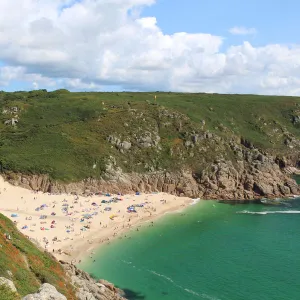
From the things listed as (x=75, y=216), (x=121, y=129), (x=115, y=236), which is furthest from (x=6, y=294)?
(x=121, y=129)

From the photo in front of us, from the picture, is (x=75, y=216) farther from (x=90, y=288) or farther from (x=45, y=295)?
(x=45, y=295)

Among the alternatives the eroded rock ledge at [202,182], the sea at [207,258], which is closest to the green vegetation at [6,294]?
the sea at [207,258]

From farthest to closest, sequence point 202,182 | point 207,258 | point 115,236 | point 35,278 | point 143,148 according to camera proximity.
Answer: point 143,148 < point 202,182 < point 115,236 < point 207,258 < point 35,278

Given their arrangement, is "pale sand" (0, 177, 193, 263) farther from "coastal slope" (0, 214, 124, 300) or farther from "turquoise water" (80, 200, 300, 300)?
"coastal slope" (0, 214, 124, 300)

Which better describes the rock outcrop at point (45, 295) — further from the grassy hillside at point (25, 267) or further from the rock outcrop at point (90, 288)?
the rock outcrop at point (90, 288)

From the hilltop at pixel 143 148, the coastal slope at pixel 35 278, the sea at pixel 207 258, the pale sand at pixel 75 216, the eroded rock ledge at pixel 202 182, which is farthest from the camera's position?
the hilltop at pixel 143 148

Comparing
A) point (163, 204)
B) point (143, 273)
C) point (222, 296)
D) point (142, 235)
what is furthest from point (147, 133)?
point (222, 296)

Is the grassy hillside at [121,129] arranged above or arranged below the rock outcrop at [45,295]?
above
